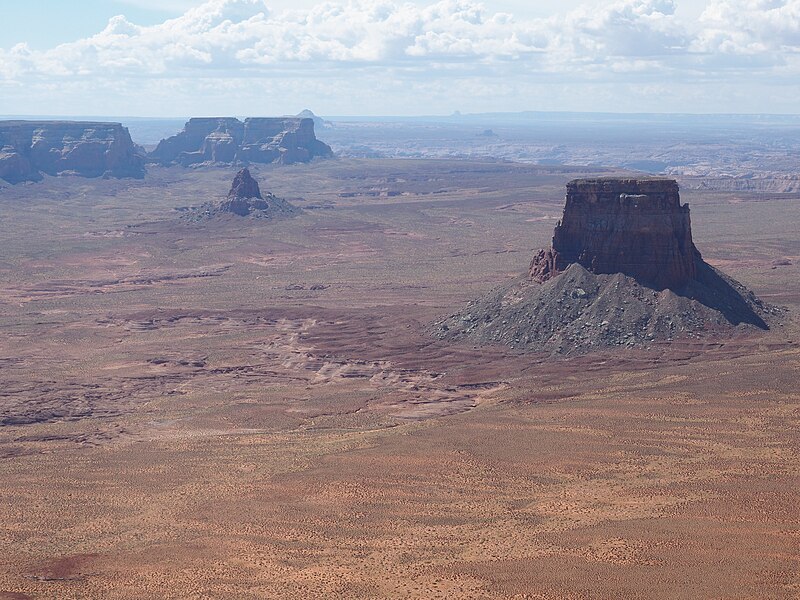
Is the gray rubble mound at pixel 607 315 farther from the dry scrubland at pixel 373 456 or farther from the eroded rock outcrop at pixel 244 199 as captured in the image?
the eroded rock outcrop at pixel 244 199

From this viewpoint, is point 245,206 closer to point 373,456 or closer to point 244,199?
point 244,199

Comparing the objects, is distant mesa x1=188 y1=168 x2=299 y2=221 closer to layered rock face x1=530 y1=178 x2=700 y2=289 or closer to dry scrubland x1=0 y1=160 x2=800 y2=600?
dry scrubland x1=0 y1=160 x2=800 y2=600

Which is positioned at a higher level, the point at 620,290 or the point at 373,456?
the point at 620,290

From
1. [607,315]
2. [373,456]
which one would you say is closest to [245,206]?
[607,315]

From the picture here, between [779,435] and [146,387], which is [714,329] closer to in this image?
[779,435]

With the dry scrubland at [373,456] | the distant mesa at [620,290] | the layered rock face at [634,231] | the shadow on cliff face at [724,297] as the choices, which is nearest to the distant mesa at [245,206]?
the dry scrubland at [373,456]

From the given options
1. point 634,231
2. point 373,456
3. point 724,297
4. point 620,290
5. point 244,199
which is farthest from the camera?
point 244,199

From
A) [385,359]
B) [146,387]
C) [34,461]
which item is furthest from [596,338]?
[34,461]
